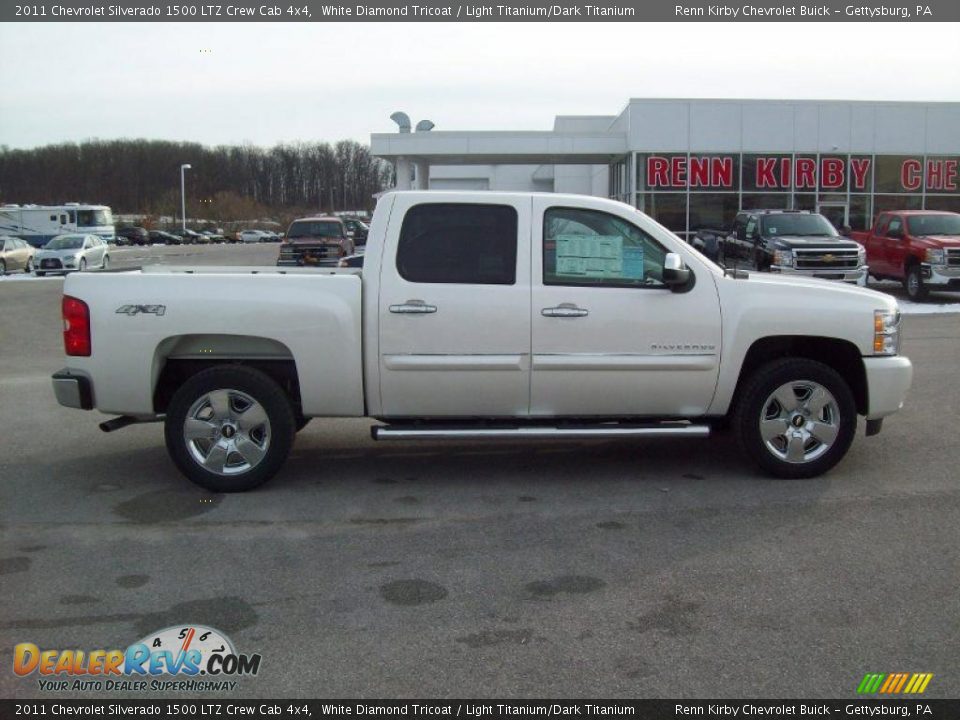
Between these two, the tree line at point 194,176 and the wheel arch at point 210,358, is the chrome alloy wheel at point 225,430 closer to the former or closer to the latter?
the wheel arch at point 210,358

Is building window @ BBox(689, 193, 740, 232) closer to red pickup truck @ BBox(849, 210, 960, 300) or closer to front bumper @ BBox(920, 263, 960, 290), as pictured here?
red pickup truck @ BBox(849, 210, 960, 300)

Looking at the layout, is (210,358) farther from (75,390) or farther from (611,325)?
(611,325)

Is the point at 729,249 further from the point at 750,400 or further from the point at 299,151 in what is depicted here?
the point at 299,151

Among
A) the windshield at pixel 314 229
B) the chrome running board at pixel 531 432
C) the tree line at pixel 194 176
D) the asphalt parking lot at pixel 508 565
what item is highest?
the tree line at pixel 194 176

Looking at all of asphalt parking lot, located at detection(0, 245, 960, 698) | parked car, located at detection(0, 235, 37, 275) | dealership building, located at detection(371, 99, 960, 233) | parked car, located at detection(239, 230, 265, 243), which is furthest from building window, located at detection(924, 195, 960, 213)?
parked car, located at detection(239, 230, 265, 243)

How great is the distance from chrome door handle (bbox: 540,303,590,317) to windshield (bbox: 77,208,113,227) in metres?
54.6

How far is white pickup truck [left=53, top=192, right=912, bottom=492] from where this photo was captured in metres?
6.39

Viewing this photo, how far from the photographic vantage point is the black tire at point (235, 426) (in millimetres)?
6457

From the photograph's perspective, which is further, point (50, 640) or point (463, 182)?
point (463, 182)

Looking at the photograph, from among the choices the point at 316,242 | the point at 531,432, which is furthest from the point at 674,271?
the point at 316,242

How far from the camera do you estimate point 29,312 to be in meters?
20.5

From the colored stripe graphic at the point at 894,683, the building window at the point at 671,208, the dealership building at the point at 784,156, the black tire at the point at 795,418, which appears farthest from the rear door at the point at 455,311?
the building window at the point at 671,208

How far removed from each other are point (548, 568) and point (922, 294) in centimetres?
1811
